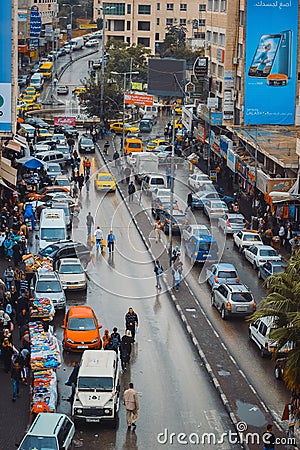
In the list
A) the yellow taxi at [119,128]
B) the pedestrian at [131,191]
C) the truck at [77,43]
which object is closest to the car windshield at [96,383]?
the pedestrian at [131,191]

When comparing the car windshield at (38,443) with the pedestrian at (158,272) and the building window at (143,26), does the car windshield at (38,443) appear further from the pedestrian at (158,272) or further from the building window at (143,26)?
the building window at (143,26)

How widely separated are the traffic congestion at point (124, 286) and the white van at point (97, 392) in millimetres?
37

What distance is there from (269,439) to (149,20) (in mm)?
106571

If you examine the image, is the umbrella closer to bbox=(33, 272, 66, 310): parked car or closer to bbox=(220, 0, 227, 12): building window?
bbox=(220, 0, 227, 12): building window

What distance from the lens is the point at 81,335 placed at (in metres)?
31.7

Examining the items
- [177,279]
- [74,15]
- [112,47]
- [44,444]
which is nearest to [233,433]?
[44,444]

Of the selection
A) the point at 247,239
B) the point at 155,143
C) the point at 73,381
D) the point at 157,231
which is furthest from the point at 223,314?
the point at 155,143

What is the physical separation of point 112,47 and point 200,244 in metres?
77.6

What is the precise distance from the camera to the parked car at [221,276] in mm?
38562

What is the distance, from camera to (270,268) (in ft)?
132

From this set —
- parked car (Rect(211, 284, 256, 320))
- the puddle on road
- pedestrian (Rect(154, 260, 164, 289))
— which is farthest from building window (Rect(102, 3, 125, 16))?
the puddle on road

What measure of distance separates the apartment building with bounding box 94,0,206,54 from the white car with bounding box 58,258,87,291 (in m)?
85.1

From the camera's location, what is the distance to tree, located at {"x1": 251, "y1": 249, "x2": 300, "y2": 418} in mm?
21297

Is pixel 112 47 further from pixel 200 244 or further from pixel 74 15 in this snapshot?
pixel 200 244
